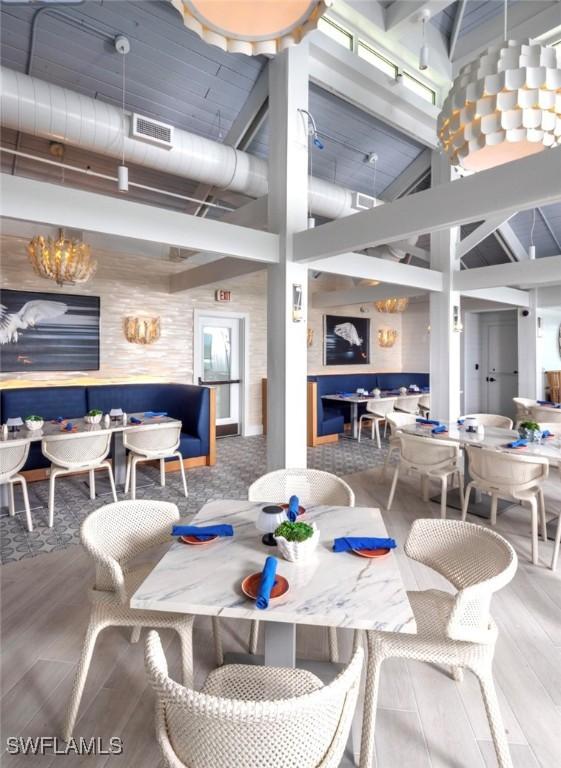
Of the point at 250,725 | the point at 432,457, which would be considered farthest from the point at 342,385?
the point at 250,725

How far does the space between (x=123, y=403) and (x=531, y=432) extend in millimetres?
4952

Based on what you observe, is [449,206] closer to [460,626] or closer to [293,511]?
[293,511]

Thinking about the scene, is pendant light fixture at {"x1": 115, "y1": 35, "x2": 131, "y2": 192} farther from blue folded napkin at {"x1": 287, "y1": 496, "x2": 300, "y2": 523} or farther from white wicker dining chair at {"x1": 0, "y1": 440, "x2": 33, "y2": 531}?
blue folded napkin at {"x1": 287, "y1": 496, "x2": 300, "y2": 523}

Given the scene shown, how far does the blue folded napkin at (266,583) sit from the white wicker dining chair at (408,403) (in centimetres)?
667

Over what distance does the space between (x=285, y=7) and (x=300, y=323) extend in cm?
283

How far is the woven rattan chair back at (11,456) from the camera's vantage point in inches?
134

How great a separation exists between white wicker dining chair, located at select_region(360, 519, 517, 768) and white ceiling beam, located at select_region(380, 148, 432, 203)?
6027 millimetres

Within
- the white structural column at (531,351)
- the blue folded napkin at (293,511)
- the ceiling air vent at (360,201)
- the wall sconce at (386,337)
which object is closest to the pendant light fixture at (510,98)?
the blue folded napkin at (293,511)

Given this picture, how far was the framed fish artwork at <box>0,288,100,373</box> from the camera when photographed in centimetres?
549

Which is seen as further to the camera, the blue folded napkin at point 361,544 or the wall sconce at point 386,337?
the wall sconce at point 386,337

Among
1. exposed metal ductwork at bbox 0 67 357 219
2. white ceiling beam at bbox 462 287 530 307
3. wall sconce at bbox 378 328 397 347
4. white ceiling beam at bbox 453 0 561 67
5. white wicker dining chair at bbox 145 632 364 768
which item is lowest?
white wicker dining chair at bbox 145 632 364 768

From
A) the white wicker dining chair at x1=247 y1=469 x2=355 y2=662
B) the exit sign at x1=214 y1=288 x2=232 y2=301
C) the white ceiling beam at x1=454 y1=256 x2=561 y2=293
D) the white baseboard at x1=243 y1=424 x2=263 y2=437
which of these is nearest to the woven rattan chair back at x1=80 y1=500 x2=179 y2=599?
the white wicker dining chair at x1=247 y1=469 x2=355 y2=662

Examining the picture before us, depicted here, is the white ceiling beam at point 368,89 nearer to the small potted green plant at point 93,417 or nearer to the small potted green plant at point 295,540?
the small potted green plant at point 93,417

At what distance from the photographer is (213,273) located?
5.83m
